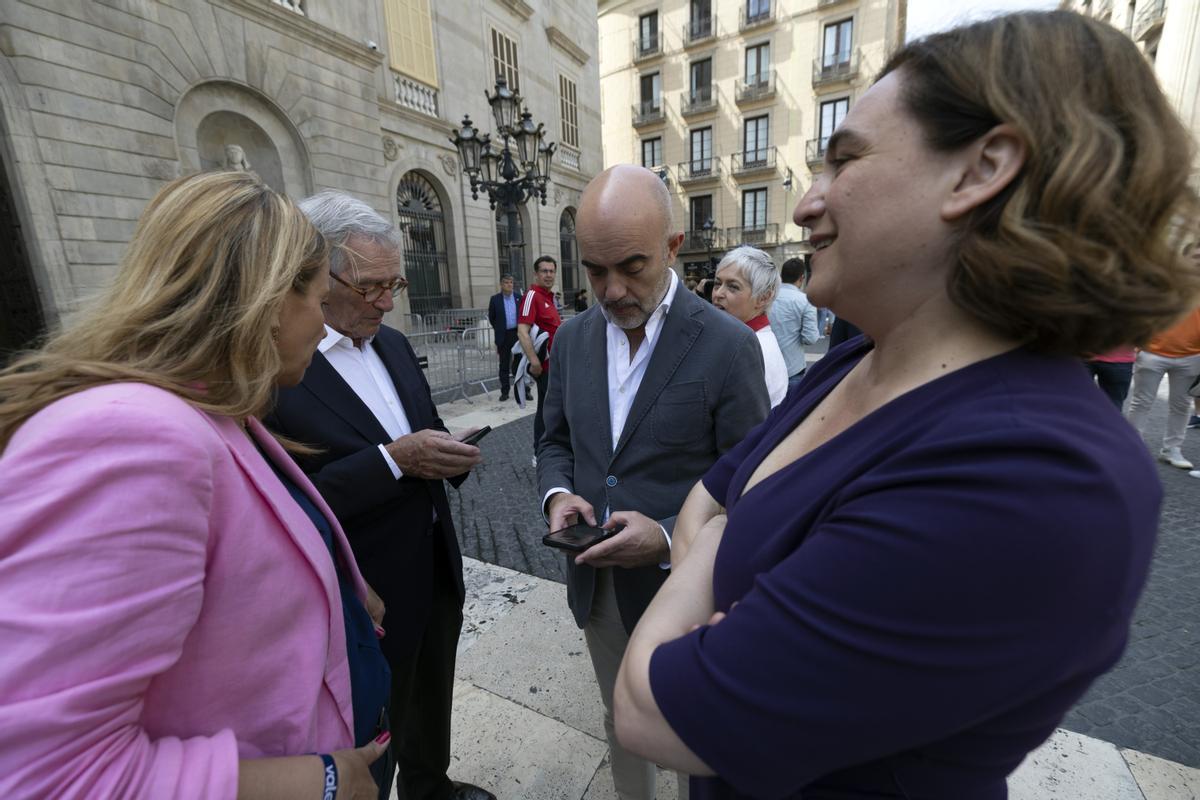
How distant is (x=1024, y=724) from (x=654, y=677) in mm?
431

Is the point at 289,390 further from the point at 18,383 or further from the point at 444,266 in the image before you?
the point at 444,266

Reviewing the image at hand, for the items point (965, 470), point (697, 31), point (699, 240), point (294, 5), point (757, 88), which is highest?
point (697, 31)

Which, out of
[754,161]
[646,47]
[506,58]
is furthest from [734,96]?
[506,58]

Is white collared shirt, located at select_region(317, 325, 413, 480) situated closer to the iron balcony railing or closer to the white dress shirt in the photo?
the white dress shirt

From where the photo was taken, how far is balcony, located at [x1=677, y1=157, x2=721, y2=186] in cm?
2902

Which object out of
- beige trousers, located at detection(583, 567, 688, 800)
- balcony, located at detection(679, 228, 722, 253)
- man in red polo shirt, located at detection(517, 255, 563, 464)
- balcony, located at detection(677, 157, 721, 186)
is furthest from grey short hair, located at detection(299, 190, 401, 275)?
balcony, located at detection(677, 157, 721, 186)

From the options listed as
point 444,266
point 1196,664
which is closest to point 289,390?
point 1196,664

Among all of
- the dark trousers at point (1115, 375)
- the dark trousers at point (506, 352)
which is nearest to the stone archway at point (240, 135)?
the dark trousers at point (506, 352)

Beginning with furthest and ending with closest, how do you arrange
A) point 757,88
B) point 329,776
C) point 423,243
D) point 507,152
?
point 757,88 < point 423,243 < point 507,152 < point 329,776

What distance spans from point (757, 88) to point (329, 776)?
32524 mm

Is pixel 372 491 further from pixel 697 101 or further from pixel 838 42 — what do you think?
pixel 697 101

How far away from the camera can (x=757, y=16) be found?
2725 cm

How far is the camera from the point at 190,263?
3.05 feet

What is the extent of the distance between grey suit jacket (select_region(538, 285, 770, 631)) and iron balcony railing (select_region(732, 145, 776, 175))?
96.5 ft
